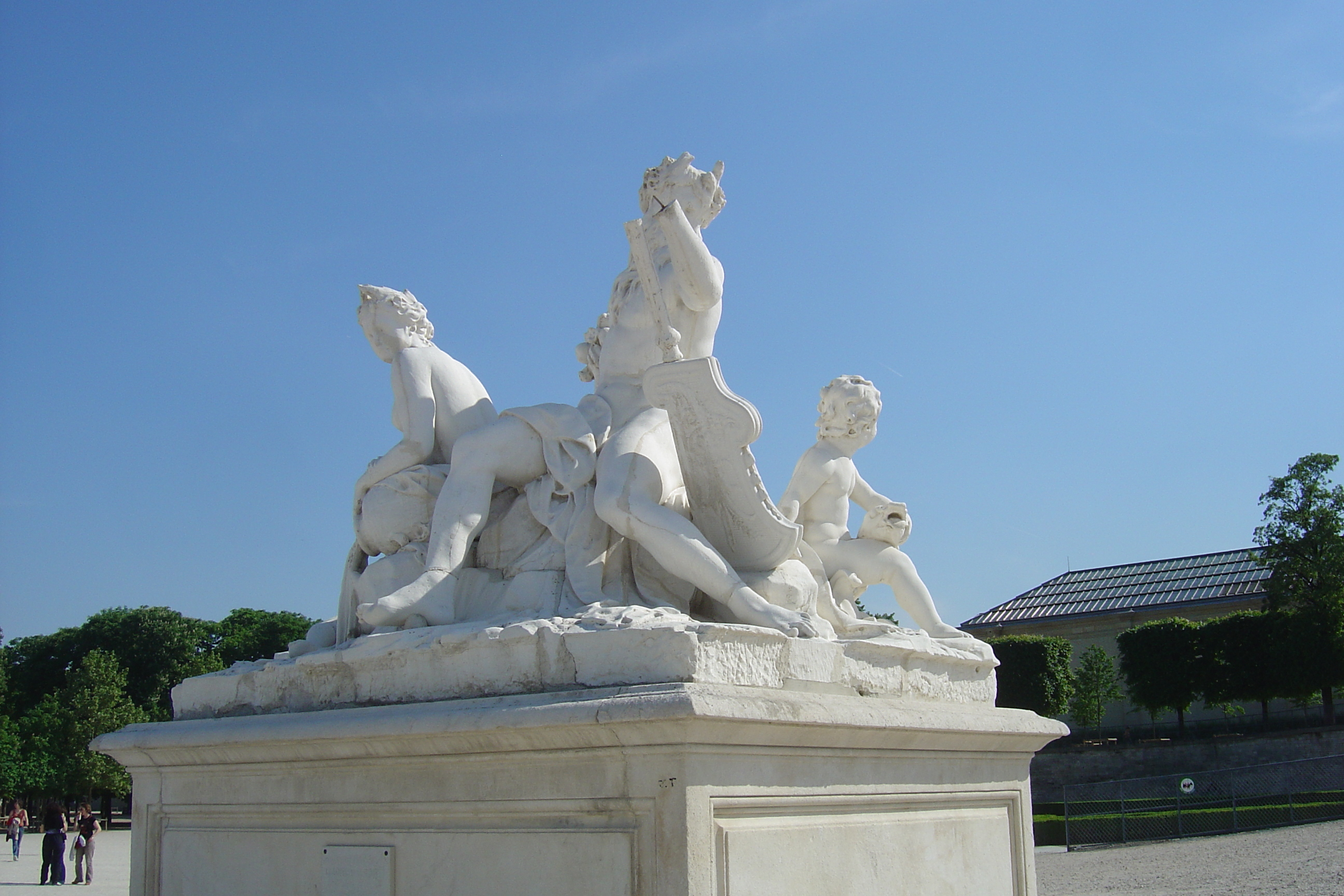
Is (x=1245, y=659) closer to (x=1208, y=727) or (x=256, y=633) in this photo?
(x=1208, y=727)

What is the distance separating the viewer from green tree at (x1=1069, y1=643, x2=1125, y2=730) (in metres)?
41.7

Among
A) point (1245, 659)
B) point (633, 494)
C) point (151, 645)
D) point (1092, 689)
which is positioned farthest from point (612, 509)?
point (151, 645)

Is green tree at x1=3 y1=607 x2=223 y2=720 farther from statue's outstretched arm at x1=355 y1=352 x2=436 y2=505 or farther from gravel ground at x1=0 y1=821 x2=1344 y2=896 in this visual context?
statue's outstretched arm at x1=355 y1=352 x2=436 y2=505

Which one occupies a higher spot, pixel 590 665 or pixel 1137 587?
pixel 1137 587

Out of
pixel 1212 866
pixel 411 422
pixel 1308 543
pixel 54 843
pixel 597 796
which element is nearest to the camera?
pixel 597 796

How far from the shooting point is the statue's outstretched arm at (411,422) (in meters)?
5.51

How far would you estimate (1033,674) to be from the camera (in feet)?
119

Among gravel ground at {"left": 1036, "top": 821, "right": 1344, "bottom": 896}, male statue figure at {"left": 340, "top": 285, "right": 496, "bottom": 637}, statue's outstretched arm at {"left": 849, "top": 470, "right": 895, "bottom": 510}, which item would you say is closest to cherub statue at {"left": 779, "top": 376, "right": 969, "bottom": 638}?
statue's outstretched arm at {"left": 849, "top": 470, "right": 895, "bottom": 510}

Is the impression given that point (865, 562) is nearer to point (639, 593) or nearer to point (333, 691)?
point (639, 593)

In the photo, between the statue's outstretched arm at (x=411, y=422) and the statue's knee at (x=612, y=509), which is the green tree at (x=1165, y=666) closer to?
the statue's outstretched arm at (x=411, y=422)

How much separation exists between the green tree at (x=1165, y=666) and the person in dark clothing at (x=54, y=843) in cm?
3307

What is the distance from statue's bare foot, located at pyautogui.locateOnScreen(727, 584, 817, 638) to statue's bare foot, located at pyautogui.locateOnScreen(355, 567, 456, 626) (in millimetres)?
1219

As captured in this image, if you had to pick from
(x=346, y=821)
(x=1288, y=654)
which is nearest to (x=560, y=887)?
(x=346, y=821)

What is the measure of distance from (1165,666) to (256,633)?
31267mm
